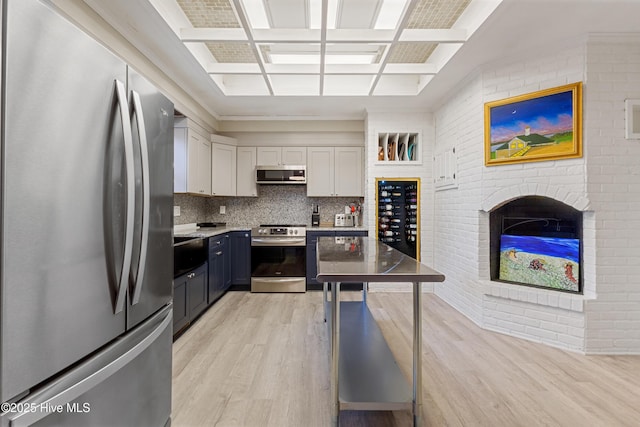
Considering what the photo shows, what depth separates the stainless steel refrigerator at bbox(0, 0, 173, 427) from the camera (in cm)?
65

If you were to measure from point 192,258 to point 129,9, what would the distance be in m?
2.15

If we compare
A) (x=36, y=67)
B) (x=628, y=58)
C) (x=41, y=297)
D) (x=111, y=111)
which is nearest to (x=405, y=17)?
(x=628, y=58)

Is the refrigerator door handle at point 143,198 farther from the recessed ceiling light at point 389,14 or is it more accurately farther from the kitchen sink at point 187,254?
the recessed ceiling light at point 389,14

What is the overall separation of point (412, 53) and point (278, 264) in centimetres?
319

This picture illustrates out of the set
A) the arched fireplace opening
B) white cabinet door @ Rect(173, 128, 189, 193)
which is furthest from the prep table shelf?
white cabinet door @ Rect(173, 128, 189, 193)

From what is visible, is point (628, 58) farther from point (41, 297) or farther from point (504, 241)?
point (41, 297)

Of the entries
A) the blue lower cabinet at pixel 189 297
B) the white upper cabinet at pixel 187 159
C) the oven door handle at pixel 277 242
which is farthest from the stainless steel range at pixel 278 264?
the white upper cabinet at pixel 187 159

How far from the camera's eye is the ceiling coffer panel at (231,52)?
312 cm

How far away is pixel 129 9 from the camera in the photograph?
2.17m

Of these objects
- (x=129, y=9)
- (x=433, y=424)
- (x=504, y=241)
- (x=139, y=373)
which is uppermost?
(x=129, y=9)

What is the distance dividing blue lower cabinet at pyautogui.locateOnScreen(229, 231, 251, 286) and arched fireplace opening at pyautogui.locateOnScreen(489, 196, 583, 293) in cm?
313

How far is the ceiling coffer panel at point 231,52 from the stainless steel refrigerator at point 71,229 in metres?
2.41

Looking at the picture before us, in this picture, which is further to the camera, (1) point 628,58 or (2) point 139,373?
(1) point 628,58

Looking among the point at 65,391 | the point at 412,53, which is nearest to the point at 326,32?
the point at 412,53
